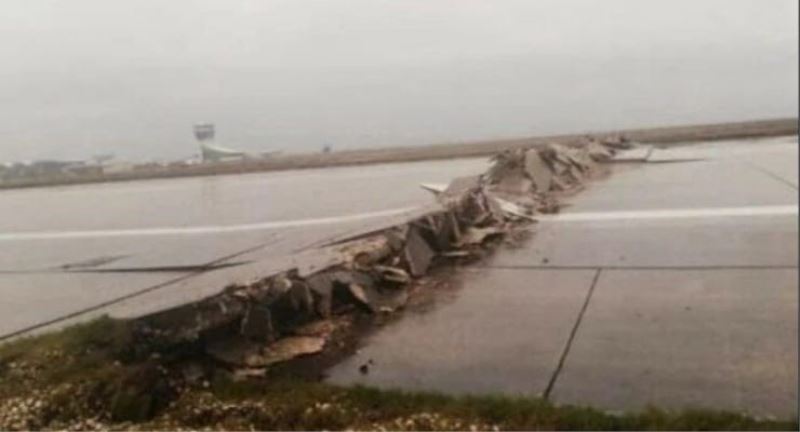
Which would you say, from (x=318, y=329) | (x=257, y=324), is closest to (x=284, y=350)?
(x=257, y=324)

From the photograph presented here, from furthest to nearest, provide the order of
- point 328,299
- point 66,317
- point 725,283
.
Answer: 1. point 66,317
2. point 328,299
3. point 725,283

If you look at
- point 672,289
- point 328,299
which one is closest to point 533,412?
point 672,289

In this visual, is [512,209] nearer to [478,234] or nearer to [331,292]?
[478,234]

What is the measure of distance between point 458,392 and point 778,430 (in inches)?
50.9

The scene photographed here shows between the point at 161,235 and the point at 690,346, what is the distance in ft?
23.4

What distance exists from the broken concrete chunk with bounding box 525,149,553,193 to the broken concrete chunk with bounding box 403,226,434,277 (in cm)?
343

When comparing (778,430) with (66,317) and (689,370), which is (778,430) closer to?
(689,370)

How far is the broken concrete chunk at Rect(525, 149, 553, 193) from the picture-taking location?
8.77 m

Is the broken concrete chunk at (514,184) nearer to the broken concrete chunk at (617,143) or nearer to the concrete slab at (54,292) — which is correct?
the concrete slab at (54,292)

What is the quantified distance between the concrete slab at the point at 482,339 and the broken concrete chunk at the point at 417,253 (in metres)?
0.47

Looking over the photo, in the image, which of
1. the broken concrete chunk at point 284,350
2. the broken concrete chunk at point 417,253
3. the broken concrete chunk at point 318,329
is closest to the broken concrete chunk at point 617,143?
the broken concrete chunk at point 417,253

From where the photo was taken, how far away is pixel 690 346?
10.5 feet

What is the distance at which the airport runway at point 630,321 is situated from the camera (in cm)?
286

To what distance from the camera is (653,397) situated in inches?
112
